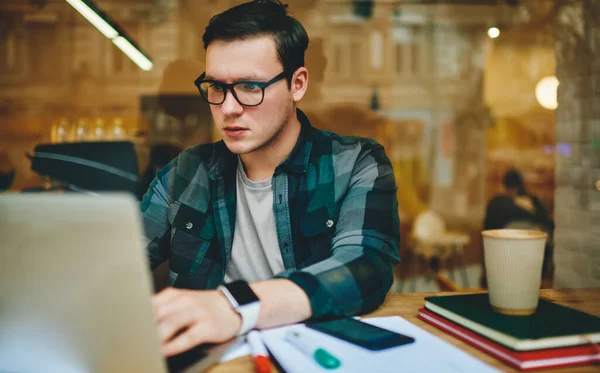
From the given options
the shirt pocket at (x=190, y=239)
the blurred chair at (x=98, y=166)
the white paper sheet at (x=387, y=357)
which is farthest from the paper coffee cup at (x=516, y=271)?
the blurred chair at (x=98, y=166)

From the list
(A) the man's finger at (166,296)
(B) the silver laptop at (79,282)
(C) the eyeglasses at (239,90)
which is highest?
(C) the eyeglasses at (239,90)

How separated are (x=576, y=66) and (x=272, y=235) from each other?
1477mm

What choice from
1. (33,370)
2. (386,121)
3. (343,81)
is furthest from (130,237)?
(386,121)

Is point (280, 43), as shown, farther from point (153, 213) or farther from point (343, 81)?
point (343, 81)

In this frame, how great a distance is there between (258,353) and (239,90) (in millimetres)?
794

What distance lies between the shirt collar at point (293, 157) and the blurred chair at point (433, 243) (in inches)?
129

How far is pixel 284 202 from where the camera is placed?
1373mm

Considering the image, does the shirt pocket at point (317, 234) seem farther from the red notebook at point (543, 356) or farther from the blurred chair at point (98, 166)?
the blurred chair at point (98, 166)

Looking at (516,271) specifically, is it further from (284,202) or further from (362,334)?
(284,202)

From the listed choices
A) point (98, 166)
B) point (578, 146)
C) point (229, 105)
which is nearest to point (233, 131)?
point (229, 105)

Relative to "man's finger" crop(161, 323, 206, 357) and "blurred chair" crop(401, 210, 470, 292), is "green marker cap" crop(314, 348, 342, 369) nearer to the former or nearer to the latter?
"man's finger" crop(161, 323, 206, 357)

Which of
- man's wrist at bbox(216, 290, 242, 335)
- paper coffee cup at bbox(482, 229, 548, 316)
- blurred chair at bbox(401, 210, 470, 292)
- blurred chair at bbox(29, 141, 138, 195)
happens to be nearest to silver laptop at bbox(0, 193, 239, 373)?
man's wrist at bbox(216, 290, 242, 335)

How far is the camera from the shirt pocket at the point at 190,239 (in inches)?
55.1

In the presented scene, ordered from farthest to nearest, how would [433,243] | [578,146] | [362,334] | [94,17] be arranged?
1. [433,243]
2. [94,17]
3. [578,146]
4. [362,334]
